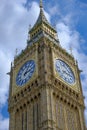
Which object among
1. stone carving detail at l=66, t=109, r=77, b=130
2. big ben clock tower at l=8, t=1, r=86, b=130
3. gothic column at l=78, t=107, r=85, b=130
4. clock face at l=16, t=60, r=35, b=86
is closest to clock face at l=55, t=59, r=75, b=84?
big ben clock tower at l=8, t=1, r=86, b=130

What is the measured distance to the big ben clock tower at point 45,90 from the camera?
4303 centimetres

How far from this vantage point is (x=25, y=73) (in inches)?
1966

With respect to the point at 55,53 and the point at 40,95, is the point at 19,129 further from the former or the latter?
the point at 55,53

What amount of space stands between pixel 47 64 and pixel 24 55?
6552mm

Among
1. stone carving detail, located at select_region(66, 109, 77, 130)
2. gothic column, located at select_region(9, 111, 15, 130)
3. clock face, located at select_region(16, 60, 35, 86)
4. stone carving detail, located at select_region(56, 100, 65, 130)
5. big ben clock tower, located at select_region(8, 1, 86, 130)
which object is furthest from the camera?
clock face, located at select_region(16, 60, 35, 86)

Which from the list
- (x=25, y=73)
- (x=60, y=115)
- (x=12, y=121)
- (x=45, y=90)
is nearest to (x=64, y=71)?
(x=25, y=73)

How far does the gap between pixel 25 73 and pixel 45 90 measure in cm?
713

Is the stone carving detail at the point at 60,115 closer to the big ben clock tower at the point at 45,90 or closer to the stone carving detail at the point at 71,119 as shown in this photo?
the big ben clock tower at the point at 45,90

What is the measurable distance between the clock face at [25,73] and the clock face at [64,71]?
11.9 ft

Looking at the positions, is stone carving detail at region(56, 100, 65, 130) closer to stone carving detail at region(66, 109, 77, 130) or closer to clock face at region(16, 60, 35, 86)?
stone carving detail at region(66, 109, 77, 130)

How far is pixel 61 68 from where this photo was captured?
49.7 m

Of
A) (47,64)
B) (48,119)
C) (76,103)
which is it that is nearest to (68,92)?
(76,103)

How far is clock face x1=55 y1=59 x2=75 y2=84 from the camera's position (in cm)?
4880

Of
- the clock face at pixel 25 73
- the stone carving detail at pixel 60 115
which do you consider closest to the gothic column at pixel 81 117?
the stone carving detail at pixel 60 115
